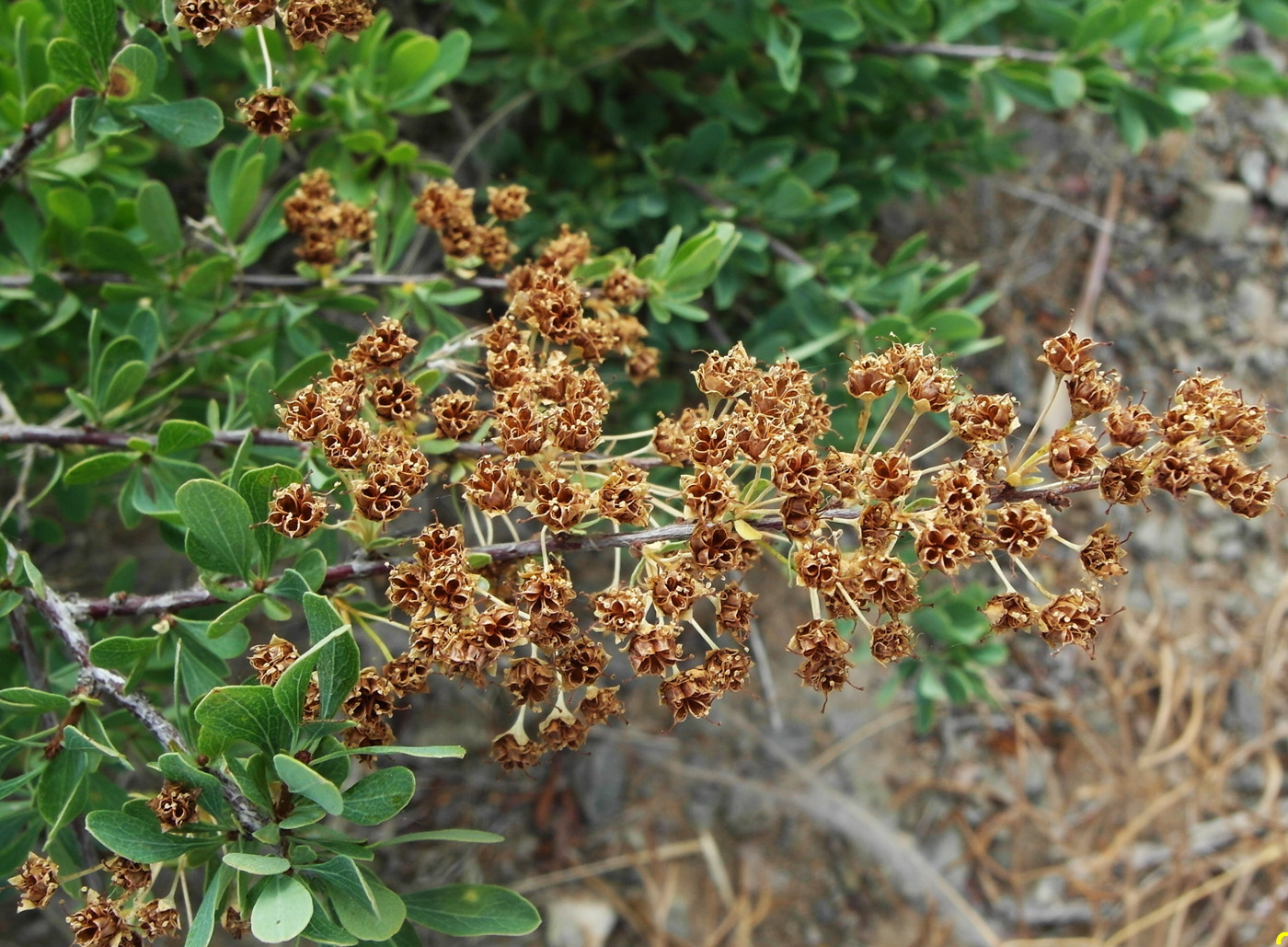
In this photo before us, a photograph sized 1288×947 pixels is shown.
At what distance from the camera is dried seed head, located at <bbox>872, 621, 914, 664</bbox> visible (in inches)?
59.0

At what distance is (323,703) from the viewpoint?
146 centimetres

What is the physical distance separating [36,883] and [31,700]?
11.4 inches

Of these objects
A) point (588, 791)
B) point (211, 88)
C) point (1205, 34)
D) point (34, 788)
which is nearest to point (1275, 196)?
point (1205, 34)

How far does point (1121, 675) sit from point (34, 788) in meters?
4.02

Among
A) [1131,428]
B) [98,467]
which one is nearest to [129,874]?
[98,467]

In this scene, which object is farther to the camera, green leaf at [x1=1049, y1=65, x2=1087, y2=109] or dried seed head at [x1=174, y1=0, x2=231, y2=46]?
green leaf at [x1=1049, y1=65, x2=1087, y2=109]

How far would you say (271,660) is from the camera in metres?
1.54

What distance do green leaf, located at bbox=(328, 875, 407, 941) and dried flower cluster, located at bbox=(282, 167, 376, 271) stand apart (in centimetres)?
130

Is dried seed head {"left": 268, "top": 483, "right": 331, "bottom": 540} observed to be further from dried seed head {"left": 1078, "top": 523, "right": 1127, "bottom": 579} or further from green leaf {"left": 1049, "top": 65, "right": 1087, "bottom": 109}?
green leaf {"left": 1049, "top": 65, "right": 1087, "bottom": 109}

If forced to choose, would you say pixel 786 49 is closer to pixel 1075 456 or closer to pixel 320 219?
pixel 320 219

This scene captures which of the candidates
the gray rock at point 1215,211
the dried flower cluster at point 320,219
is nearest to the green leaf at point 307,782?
the dried flower cluster at point 320,219

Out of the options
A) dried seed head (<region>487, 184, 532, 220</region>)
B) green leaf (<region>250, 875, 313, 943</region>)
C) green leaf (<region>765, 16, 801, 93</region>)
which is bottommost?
green leaf (<region>250, 875, 313, 943</region>)

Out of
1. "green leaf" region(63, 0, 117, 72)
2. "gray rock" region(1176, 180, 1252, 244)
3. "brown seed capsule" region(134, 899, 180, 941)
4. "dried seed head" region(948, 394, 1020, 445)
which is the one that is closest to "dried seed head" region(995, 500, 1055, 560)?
"dried seed head" region(948, 394, 1020, 445)

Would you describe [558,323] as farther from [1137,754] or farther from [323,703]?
[1137,754]
